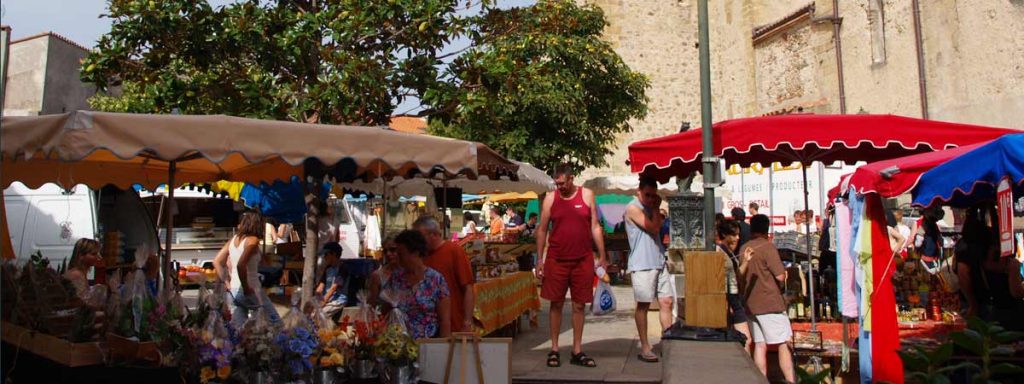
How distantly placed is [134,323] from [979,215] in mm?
8134

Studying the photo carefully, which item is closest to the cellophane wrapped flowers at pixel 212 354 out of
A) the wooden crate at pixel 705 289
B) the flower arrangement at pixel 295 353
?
the flower arrangement at pixel 295 353

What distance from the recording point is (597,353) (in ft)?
27.3

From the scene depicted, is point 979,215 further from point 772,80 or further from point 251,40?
point 772,80

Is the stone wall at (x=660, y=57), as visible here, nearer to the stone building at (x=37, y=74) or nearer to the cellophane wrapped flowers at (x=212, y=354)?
the stone building at (x=37, y=74)

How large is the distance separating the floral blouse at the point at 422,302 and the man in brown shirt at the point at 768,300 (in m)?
2.45

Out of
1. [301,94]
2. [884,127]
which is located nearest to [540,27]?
[301,94]

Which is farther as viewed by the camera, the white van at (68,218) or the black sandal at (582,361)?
the white van at (68,218)

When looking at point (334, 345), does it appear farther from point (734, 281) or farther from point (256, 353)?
point (734, 281)

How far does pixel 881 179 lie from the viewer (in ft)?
19.7


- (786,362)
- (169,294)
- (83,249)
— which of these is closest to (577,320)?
(786,362)

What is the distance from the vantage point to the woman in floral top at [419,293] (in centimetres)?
605

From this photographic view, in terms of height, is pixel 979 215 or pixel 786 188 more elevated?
pixel 786 188

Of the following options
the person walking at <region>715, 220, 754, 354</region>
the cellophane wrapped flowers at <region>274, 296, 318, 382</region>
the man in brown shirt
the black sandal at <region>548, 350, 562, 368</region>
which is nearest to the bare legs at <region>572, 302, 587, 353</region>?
the black sandal at <region>548, 350, 562, 368</region>

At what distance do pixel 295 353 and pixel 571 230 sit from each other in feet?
9.66
